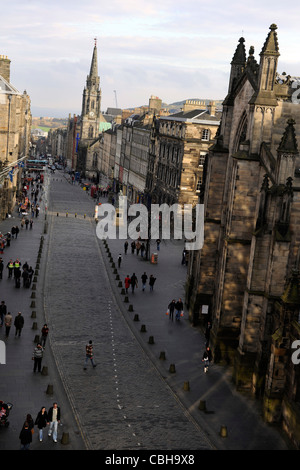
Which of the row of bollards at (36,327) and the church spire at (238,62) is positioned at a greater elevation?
the church spire at (238,62)

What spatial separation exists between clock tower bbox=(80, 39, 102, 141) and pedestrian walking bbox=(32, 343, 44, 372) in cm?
14784

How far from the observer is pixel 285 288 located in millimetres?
23328

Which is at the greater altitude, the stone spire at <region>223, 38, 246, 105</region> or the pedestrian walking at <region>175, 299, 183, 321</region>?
the stone spire at <region>223, 38, 246, 105</region>

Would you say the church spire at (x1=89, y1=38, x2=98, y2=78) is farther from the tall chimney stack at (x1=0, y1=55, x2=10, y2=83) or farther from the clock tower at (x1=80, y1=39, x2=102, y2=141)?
the tall chimney stack at (x1=0, y1=55, x2=10, y2=83)

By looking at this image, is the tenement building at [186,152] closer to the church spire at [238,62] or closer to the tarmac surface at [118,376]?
the tarmac surface at [118,376]

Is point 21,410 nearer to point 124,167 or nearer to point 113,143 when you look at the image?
point 124,167

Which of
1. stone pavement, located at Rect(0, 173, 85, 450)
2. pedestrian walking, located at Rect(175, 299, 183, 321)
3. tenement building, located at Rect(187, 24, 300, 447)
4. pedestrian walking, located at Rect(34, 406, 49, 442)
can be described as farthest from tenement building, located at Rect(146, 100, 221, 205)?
pedestrian walking, located at Rect(34, 406, 49, 442)

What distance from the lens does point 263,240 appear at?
984 inches

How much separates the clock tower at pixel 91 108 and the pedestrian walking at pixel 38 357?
485 ft

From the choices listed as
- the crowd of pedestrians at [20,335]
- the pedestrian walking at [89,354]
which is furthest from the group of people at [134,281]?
the pedestrian walking at [89,354]

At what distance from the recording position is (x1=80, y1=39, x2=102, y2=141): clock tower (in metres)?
170

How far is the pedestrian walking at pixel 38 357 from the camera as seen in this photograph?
24.3 meters

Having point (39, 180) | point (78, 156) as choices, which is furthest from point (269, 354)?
point (78, 156)

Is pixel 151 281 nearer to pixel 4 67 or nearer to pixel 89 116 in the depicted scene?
pixel 4 67
